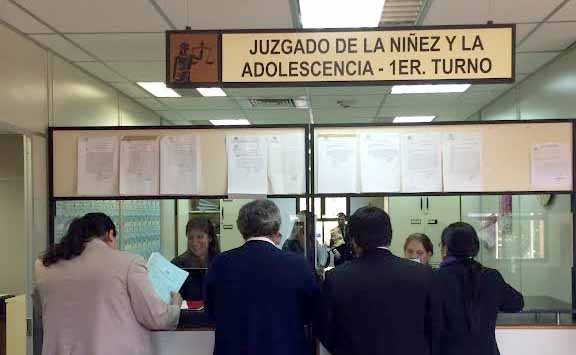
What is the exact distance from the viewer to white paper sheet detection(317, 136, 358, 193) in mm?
2656

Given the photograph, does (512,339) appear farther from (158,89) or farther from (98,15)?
(158,89)

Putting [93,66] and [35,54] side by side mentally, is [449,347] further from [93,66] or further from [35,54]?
[93,66]

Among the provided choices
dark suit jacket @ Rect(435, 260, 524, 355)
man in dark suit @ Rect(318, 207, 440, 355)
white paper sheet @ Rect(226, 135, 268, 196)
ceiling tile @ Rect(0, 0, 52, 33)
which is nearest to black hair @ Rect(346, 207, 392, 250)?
man in dark suit @ Rect(318, 207, 440, 355)

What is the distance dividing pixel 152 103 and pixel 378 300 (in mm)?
4844

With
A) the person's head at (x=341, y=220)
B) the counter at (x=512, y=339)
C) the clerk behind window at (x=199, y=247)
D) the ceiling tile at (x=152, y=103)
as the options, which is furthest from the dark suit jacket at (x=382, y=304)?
the person's head at (x=341, y=220)

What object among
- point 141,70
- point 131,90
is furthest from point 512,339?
point 131,90

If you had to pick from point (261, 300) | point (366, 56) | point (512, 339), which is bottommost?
point (512, 339)

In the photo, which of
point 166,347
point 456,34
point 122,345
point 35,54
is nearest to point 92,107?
point 35,54

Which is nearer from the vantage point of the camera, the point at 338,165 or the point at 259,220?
the point at 259,220

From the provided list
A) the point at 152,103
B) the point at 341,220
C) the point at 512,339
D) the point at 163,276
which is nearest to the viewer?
the point at 163,276

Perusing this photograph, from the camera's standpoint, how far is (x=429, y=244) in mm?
3666

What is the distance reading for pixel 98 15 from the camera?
332 cm

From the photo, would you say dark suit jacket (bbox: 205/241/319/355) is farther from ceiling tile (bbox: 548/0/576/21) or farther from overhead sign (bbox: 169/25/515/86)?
ceiling tile (bbox: 548/0/576/21)

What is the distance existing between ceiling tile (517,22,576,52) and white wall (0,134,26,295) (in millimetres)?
3728
